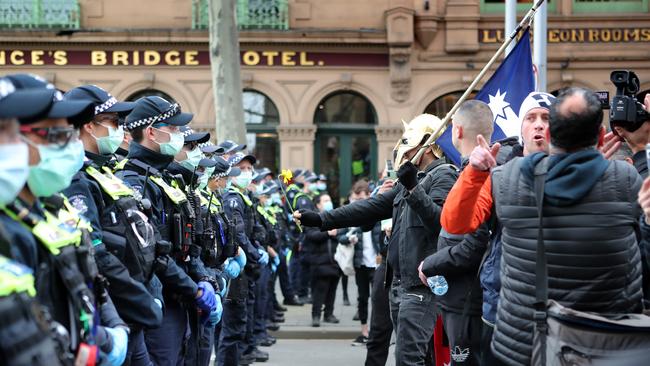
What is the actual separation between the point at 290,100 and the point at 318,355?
13618 millimetres

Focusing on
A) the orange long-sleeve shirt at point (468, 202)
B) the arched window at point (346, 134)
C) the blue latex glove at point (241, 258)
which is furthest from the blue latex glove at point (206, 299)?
the arched window at point (346, 134)

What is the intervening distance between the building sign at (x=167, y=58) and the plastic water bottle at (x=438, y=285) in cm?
1911

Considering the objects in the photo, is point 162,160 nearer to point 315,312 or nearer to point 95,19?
point 315,312

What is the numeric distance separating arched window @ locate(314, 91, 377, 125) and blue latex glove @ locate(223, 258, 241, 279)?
16.3 meters

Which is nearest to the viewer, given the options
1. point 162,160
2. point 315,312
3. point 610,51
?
point 162,160

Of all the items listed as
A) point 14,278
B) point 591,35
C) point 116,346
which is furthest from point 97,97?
point 591,35

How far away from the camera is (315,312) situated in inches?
564

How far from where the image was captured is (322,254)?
47.3ft

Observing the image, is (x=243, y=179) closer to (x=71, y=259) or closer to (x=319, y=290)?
(x=319, y=290)

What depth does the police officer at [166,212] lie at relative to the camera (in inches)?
252

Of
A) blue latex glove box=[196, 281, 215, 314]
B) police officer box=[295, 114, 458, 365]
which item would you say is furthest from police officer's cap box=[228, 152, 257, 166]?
blue latex glove box=[196, 281, 215, 314]

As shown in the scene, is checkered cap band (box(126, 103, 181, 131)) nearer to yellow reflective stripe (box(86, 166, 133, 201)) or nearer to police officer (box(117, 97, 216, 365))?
police officer (box(117, 97, 216, 365))

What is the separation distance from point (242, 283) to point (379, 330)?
208cm

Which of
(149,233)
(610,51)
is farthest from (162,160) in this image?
(610,51)
